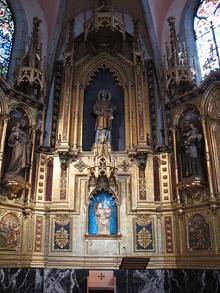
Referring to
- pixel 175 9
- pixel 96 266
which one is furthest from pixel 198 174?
pixel 175 9

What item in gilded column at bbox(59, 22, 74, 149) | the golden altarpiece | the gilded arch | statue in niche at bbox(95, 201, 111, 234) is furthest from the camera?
the gilded arch

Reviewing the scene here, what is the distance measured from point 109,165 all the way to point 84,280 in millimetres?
3915

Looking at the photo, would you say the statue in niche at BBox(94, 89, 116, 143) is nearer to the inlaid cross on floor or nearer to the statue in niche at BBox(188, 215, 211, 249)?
the statue in niche at BBox(188, 215, 211, 249)

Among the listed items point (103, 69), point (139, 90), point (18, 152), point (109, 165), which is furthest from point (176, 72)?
point (18, 152)

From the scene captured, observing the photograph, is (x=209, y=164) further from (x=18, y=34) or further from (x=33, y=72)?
(x=18, y=34)

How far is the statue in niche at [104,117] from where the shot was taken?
13.4 m

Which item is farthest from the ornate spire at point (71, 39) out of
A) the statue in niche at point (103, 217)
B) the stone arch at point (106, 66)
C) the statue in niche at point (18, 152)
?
the statue in niche at point (103, 217)

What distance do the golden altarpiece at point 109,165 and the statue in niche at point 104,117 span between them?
0.05 m

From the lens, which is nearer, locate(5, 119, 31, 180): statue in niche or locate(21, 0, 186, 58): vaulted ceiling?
locate(5, 119, 31, 180): statue in niche

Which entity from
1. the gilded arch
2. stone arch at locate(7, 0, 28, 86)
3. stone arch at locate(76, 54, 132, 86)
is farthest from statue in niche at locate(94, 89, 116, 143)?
stone arch at locate(7, 0, 28, 86)

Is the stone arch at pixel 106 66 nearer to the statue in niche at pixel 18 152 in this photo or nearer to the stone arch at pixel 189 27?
the stone arch at pixel 189 27

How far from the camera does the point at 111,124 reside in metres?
14.0

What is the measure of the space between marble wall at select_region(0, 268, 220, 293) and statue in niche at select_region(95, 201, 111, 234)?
4.74 feet

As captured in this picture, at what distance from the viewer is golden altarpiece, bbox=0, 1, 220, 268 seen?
11383 millimetres
